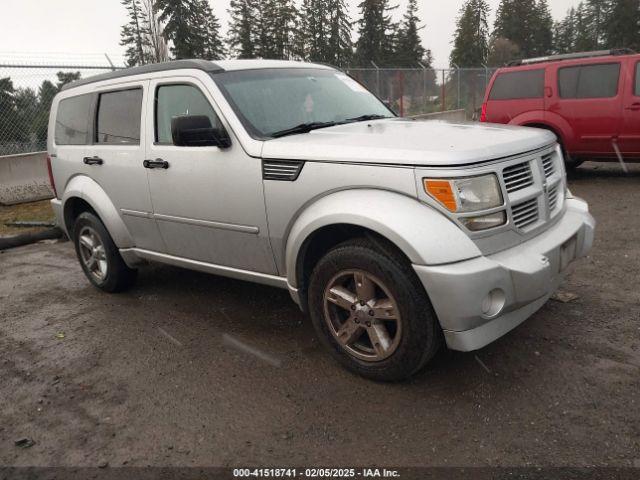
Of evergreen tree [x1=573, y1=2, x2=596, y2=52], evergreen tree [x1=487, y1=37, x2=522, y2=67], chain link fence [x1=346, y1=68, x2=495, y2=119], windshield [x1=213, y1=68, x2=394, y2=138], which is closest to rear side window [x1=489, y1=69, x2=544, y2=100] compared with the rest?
chain link fence [x1=346, y1=68, x2=495, y2=119]

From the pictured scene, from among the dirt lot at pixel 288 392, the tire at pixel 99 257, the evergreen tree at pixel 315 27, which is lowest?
the dirt lot at pixel 288 392

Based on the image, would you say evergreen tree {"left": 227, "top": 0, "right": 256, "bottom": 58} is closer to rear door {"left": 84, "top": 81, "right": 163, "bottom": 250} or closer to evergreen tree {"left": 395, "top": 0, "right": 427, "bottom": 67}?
evergreen tree {"left": 395, "top": 0, "right": 427, "bottom": 67}

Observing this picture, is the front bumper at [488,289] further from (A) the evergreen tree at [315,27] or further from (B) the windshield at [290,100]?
(A) the evergreen tree at [315,27]

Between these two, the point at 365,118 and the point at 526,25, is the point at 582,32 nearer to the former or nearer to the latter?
the point at 526,25

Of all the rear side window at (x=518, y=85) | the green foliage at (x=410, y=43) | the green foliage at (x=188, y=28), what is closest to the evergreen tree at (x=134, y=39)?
the green foliage at (x=188, y=28)

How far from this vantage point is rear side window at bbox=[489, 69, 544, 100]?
8.71 metres

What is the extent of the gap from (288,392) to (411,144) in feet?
5.13

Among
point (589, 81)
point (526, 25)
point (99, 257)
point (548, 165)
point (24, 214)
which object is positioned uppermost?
point (526, 25)

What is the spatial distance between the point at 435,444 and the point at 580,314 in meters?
1.87

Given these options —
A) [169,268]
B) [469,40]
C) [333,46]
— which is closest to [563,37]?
[469,40]

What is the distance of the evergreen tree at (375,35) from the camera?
203ft

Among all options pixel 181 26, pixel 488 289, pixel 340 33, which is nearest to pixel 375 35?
pixel 340 33

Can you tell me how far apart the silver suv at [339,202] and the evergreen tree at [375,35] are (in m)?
60.4

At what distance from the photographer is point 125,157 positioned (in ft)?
13.9
